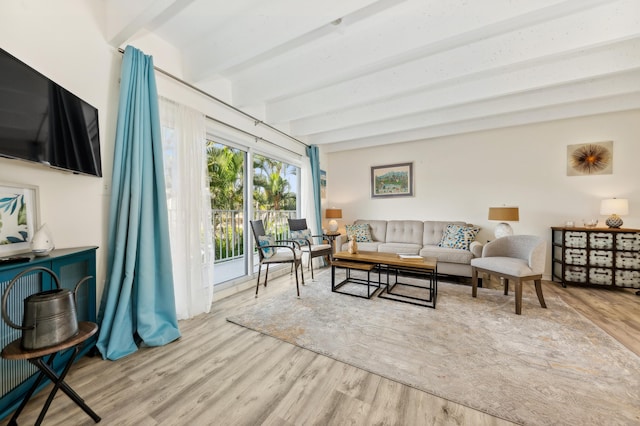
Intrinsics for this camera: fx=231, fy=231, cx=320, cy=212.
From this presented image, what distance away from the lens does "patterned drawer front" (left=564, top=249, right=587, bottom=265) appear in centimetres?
319

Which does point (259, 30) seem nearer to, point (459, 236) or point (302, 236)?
point (302, 236)

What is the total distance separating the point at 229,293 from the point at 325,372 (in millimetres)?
1929

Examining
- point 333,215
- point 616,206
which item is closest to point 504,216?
point 616,206

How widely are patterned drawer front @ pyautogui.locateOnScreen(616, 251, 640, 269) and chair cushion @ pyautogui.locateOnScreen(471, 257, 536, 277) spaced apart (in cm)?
155

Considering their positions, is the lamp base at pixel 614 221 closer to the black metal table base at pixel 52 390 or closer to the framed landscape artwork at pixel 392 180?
the framed landscape artwork at pixel 392 180

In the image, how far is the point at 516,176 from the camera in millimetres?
3861

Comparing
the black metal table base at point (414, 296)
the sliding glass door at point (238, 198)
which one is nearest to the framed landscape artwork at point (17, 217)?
the sliding glass door at point (238, 198)

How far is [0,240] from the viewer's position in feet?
4.27

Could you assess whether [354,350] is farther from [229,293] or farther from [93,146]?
[93,146]

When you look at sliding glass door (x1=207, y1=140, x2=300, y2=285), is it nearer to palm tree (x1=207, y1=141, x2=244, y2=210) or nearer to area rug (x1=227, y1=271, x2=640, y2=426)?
palm tree (x1=207, y1=141, x2=244, y2=210)

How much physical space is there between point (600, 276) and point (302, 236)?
420cm

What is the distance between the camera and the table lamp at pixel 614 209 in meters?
3.04

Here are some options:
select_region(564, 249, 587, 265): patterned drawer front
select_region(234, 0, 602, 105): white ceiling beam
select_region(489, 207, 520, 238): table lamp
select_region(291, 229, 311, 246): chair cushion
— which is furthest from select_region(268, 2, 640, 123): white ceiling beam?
select_region(564, 249, 587, 265): patterned drawer front

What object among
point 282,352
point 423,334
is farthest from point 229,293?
point 423,334
